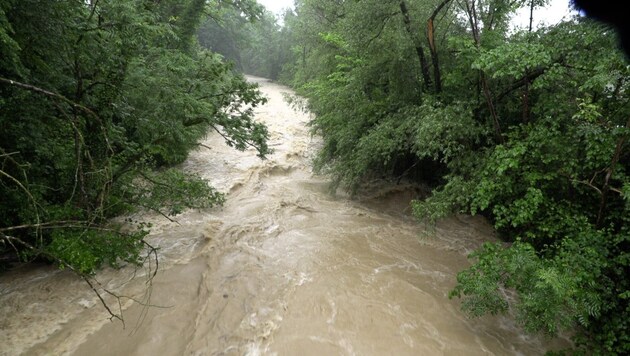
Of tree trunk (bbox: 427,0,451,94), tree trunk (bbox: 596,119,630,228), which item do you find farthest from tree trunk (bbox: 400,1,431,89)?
tree trunk (bbox: 596,119,630,228)

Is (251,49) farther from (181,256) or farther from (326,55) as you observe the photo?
(181,256)

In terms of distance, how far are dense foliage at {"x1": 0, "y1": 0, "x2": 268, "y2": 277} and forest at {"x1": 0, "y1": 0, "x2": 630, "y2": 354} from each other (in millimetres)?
28

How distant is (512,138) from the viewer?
5906mm

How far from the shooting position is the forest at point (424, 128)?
4.21 m

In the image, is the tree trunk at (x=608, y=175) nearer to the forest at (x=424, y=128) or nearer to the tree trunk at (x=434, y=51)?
the forest at (x=424, y=128)

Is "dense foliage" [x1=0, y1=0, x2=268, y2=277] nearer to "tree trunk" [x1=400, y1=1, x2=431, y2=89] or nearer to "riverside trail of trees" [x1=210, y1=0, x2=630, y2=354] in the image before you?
"riverside trail of trees" [x1=210, y1=0, x2=630, y2=354]

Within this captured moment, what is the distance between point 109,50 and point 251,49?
42.3 meters

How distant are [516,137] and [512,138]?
0.21 metres

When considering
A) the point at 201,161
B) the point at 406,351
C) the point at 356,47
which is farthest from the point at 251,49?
the point at 406,351

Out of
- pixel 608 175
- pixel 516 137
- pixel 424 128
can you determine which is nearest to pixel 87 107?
pixel 424 128

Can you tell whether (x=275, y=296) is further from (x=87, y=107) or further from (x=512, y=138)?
(x=512, y=138)

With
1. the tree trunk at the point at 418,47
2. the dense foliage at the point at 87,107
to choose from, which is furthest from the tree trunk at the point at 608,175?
the dense foliage at the point at 87,107

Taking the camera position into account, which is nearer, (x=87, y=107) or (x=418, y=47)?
(x=87, y=107)

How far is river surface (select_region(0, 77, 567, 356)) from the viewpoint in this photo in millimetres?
4586
